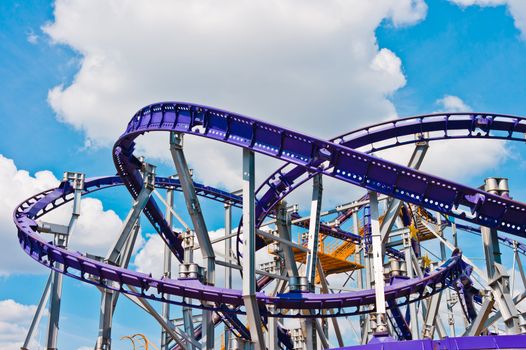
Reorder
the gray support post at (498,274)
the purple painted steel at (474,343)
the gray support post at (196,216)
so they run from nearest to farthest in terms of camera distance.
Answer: the purple painted steel at (474,343), the gray support post at (498,274), the gray support post at (196,216)

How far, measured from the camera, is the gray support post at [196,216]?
17047mm

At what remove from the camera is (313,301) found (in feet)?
53.8

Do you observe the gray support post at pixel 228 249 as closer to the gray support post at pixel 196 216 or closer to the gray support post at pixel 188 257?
the gray support post at pixel 188 257

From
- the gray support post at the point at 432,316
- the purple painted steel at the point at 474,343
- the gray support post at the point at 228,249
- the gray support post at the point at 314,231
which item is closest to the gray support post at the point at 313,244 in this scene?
the gray support post at the point at 314,231

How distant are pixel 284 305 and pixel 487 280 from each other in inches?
208

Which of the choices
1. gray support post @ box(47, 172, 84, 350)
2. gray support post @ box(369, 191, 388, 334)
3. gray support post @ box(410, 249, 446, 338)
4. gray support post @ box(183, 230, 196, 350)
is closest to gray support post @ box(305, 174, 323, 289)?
gray support post @ box(369, 191, 388, 334)

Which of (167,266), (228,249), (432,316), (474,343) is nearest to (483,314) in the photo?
(474,343)

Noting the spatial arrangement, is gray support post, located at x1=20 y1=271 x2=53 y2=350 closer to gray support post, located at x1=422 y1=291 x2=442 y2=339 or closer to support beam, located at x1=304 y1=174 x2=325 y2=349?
support beam, located at x1=304 y1=174 x2=325 y2=349

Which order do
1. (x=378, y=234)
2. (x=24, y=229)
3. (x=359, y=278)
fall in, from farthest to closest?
(x=359, y=278)
(x=24, y=229)
(x=378, y=234)

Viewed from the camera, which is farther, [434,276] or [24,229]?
[24,229]

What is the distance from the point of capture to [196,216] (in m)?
17.0

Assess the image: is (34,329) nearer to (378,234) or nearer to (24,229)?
(24,229)

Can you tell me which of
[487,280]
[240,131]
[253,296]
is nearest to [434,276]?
[487,280]

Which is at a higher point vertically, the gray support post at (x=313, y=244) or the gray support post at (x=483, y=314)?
the gray support post at (x=313, y=244)
